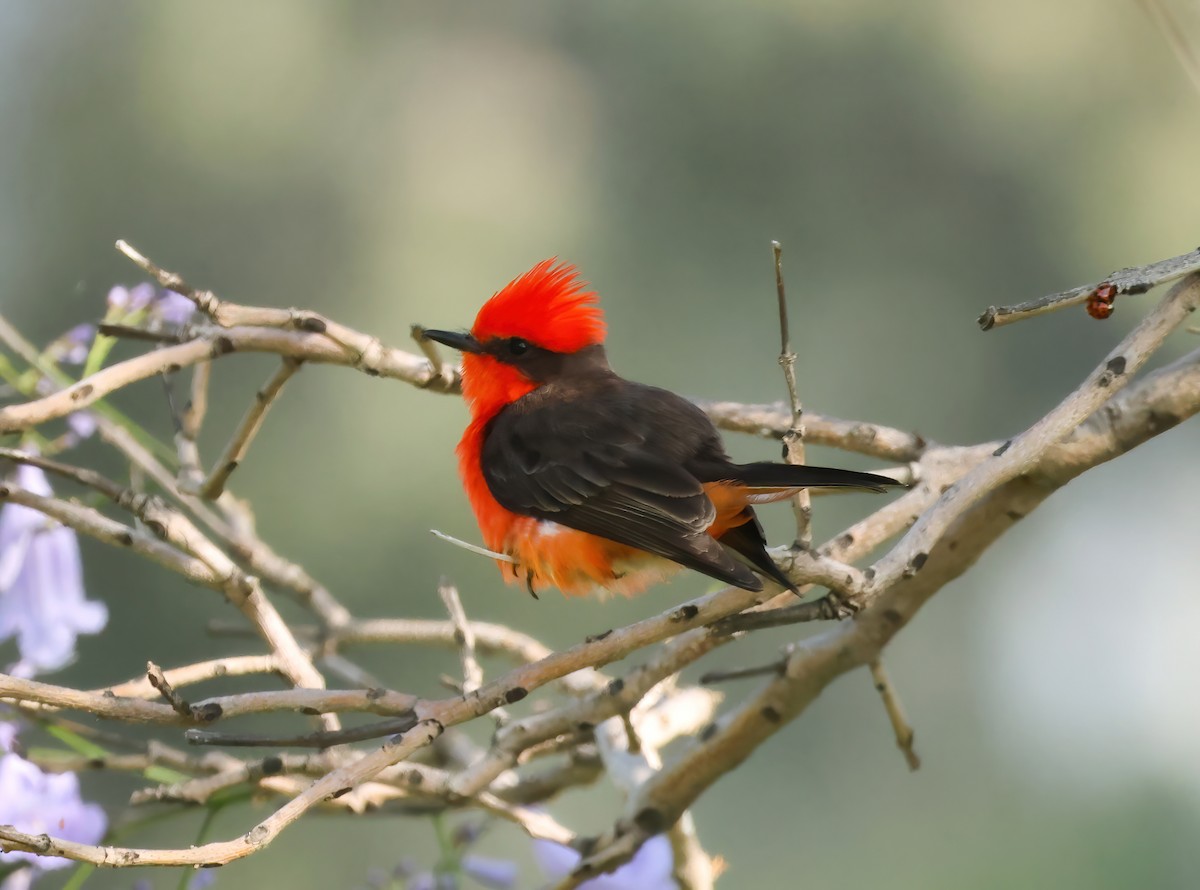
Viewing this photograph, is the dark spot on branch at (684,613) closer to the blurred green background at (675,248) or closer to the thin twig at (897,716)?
the thin twig at (897,716)

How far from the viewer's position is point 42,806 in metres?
1.52

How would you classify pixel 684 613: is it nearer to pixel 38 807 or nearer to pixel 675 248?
pixel 38 807

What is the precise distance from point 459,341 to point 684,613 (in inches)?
24.3

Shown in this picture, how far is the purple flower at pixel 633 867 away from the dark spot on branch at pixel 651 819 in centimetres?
4

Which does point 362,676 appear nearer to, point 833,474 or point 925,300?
point 833,474

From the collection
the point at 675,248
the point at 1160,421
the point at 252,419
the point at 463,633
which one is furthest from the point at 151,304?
the point at 675,248

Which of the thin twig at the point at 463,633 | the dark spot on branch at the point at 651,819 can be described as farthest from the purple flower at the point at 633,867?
the thin twig at the point at 463,633

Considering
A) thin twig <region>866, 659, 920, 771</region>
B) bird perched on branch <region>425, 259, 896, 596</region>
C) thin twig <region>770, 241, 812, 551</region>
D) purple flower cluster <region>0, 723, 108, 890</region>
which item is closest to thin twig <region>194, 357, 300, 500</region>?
bird perched on branch <region>425, 259, 896, 596</region>

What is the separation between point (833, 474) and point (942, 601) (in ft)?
12.1

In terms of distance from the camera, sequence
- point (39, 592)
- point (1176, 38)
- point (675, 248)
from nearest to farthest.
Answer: point (1176, 38), point (39, 592), point (675, 248)

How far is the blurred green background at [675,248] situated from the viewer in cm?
415

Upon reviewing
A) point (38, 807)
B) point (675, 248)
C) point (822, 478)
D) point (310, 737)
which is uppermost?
point (675, 248)

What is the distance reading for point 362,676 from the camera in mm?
2102

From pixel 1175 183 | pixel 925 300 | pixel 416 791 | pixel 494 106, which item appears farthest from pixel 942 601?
pixel 416 791
